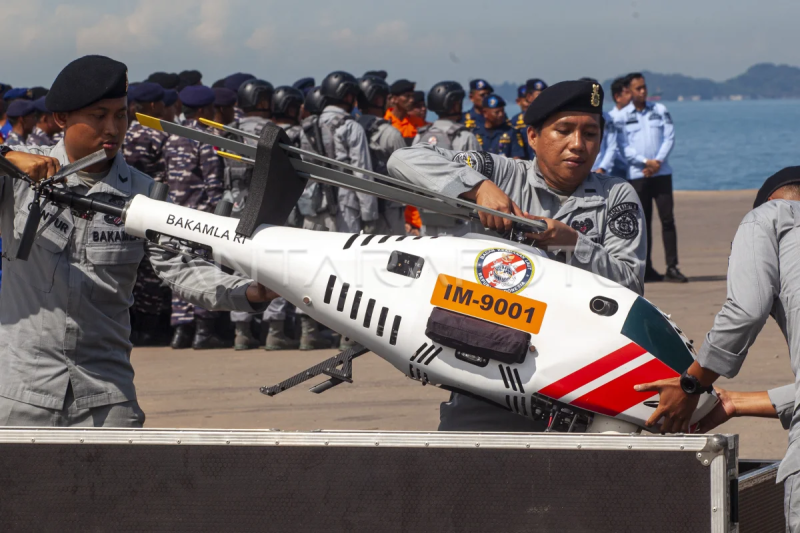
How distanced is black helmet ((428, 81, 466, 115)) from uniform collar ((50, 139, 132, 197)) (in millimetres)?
8866

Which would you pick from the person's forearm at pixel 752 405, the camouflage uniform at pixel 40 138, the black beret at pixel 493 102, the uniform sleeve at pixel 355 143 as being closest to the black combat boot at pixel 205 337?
the uniform sleeve at pixel 355 143

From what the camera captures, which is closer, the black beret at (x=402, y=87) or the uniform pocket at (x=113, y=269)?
the uniform pocket at (x=113, y=269)

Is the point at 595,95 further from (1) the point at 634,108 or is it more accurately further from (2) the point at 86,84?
(1) the point at 634,108

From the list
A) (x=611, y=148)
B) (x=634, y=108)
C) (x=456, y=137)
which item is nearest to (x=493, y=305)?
(x=456, y=137)

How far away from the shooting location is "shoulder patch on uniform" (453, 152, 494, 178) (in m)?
3.89

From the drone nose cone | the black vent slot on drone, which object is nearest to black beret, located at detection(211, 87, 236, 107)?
the black vent slot on drone

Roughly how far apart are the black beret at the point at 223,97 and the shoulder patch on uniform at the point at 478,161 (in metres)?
6.87

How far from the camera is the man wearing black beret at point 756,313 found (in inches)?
120

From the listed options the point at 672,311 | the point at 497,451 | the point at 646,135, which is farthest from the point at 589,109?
the point at 646,135

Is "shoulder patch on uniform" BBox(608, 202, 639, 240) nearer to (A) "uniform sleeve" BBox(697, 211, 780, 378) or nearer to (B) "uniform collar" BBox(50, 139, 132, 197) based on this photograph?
(A) "uniform sleeve" BBox(697, 211, 780, 378)

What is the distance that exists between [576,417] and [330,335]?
706 centimetres

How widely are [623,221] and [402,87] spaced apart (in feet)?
33.2

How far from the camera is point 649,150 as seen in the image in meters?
12.9

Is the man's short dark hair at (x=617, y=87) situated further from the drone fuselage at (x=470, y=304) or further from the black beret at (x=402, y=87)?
the drone fuselage at (x=470, y=304)
